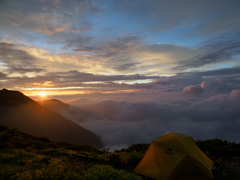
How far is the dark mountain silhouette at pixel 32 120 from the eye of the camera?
97938 millimetres

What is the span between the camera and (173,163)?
25.7 feet

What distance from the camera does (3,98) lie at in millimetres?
122000

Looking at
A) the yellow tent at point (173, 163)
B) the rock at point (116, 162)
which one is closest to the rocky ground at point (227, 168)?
the yellow tent at point (173, 163)

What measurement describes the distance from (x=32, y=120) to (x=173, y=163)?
419ft

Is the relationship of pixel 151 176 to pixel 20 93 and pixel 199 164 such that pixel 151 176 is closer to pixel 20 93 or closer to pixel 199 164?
pixel 199 164

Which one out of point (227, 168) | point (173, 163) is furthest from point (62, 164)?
point (227, 168)

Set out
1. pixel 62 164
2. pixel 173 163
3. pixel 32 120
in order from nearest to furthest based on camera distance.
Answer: pixel 173 163 < pixel 62 164 < pixel 32 120

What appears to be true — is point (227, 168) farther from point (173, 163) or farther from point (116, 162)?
point (116, 162)

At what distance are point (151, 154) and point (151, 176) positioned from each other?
50.5 inches

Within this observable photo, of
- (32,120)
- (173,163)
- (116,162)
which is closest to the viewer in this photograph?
(173,163)

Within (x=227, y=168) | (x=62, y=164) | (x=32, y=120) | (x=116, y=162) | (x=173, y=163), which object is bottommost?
(x=32, y=120)

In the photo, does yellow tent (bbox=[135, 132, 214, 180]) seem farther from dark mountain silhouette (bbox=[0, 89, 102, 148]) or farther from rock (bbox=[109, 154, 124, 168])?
dark mountain silhouette (bbox=[0, 89, 102, 148])

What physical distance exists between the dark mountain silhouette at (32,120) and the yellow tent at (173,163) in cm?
10186

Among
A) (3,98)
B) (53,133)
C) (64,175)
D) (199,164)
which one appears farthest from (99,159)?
(3,98)
